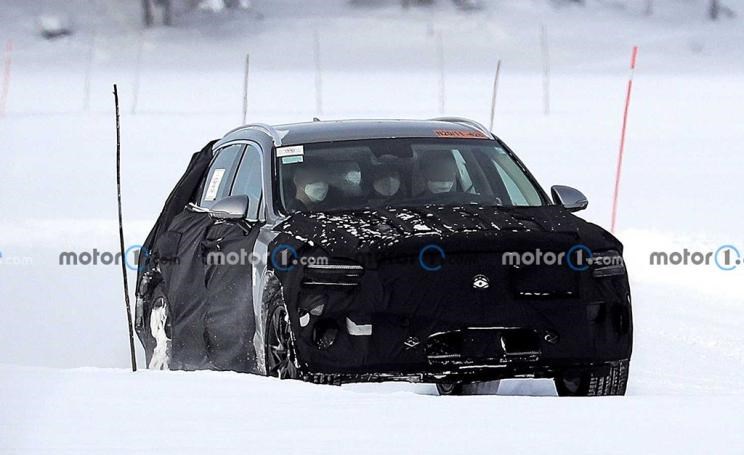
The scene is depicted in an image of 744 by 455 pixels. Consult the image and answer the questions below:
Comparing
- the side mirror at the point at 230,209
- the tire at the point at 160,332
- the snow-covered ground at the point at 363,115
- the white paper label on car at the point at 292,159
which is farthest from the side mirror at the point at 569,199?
the tire at the point at 160,332

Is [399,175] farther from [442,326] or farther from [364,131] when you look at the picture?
[442,326]

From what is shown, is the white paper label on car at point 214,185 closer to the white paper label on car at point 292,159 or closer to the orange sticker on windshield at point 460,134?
the white paper label on car at point 292,159

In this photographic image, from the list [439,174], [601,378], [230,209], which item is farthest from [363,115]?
[601,378]

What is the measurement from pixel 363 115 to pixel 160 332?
2607 centimetres

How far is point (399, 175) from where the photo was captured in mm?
8836

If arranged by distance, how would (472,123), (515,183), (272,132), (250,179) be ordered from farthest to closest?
(472,123), (272,132), (250,179), (515,183)

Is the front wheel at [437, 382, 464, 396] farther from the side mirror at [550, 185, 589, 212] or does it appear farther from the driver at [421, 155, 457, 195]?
the side mirror at [550, 185, 589, 212]

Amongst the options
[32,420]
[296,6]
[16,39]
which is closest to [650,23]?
[296,6]

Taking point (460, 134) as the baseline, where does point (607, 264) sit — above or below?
below

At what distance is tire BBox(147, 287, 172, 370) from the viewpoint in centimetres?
952

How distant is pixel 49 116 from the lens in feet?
115

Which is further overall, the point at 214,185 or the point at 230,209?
the point at 214,185

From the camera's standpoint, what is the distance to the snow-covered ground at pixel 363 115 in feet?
18.5

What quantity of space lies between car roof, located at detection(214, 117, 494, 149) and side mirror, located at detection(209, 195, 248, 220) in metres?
0.62
